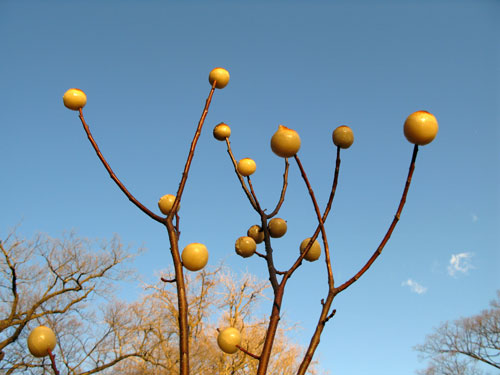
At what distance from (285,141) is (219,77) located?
534 mm

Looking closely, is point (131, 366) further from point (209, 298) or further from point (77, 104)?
point (77, 104)

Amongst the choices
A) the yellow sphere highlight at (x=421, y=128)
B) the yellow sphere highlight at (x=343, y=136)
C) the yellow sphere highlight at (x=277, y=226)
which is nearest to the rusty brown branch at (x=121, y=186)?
the yellow sphere highlight at (x=277, y=226)

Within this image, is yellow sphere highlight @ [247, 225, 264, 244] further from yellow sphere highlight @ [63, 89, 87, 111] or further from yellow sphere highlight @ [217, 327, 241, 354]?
yellow sphere highlight @ [63, 89, 87, 111]

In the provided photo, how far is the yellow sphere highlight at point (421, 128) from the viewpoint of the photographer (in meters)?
1.14

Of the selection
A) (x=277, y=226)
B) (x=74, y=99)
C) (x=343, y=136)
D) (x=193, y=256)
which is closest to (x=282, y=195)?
(x=277, y=226)

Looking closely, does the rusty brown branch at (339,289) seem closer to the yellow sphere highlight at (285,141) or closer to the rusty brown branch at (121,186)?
the yellow sphere highlight at (285,141)

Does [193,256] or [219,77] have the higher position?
[219,77]

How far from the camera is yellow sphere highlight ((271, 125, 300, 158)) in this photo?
4.06 feet

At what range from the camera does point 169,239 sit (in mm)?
1187

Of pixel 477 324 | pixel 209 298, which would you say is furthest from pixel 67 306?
pixel 477 324

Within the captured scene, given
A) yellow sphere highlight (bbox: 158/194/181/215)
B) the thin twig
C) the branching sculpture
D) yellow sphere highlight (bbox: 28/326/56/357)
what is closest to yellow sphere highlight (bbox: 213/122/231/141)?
the branching sculpture

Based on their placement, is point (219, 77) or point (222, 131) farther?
point (222, 131)

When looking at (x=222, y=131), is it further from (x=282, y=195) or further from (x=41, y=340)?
(x=41, y=340)

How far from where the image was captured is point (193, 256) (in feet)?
3.92
